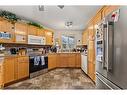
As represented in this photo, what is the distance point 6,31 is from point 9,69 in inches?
47.7

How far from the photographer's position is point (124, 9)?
6.08ft

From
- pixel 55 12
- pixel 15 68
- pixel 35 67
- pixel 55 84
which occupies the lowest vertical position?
pixel 55 84

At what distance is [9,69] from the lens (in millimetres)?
4715

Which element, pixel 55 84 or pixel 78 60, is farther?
pixel 78 60

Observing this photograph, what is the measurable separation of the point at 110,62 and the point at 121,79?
370mm

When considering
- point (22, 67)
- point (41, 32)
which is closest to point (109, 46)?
point (22, 67)

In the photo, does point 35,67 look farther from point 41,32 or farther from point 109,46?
point 109,46

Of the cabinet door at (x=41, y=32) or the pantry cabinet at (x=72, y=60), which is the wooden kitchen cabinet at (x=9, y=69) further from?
the pantry cabinet at (x=72, y=60)

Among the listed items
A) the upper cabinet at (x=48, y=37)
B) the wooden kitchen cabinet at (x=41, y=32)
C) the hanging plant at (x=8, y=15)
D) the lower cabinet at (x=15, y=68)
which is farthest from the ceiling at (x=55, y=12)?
the upper cabinet at (x=48, y=37)

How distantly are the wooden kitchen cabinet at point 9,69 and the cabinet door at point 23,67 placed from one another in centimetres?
33

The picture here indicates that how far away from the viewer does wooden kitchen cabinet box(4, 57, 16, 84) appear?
454cm

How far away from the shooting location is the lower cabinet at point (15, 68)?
15.0ft
